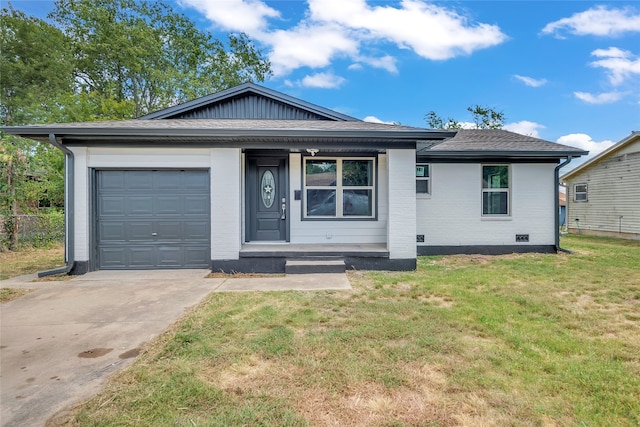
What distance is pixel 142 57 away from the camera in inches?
834

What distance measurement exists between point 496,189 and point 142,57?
75.9 ft

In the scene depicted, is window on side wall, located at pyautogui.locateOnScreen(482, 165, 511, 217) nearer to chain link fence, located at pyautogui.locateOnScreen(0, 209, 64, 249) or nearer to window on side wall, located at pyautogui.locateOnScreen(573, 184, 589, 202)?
window on side wall, located at pyautogui.locateOnScreen(573, 184, 589, 202)

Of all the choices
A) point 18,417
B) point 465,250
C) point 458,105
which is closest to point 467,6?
point 465,250

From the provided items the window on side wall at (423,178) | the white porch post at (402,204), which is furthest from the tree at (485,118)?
the white porch post at (402,204)

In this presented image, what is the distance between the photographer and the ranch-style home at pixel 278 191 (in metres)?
6.19

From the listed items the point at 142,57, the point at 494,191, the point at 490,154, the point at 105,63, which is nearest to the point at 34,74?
the point at 105,63

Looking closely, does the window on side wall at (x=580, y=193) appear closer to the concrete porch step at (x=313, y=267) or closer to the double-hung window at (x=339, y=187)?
the double-hung window at (x=339, y=187)

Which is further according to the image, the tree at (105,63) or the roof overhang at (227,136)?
the tree at (105,63)

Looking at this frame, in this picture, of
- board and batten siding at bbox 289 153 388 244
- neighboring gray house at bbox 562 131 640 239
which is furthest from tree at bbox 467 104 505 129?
board and batten siding at bbox 289 153 388 244

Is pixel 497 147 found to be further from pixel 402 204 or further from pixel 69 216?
pixel 69 216

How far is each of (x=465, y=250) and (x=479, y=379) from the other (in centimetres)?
679

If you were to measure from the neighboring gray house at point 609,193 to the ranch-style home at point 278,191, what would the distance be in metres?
6.29

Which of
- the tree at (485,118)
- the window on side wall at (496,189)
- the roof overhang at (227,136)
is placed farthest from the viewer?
the tree at (485,118)

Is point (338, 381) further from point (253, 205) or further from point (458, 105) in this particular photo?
point (458, 105)
